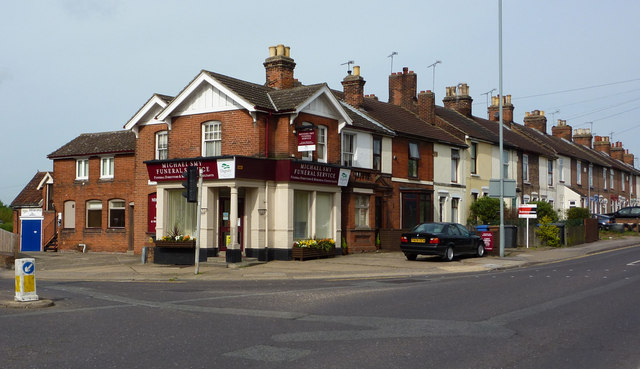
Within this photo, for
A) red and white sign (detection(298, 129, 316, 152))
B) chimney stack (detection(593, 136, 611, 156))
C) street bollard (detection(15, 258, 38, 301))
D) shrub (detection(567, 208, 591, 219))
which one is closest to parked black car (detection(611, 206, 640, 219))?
shrub (detection(567, 208, 591, 219))

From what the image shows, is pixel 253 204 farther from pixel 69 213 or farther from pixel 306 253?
pixel 69 213

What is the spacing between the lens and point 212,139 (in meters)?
25.2

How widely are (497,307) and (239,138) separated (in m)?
14.7

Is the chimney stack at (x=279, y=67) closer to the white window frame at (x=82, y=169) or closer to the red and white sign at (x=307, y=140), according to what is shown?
the red and white sign at (x=307, y=140)

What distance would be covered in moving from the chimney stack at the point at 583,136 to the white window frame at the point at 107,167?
153 feet

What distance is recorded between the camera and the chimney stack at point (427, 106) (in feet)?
118

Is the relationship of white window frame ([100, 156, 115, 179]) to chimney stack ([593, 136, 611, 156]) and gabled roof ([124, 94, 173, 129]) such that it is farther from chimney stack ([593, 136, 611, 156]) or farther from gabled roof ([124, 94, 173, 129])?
chimney stack ([593, 136, 611, 156])

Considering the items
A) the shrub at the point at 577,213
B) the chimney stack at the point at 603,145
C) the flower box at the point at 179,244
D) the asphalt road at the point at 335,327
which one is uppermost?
the chimney stack at the point at 603,145

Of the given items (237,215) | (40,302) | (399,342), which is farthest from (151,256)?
(399,342)

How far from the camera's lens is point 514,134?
4538 cm

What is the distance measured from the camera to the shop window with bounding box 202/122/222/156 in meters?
25.0

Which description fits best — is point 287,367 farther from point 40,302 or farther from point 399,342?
point 40,302

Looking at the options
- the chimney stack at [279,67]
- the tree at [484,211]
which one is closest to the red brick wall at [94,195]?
the chimney stack at [279,67]

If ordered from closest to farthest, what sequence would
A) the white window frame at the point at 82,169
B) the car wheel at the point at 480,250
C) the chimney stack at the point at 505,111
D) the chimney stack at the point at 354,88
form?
the car wheel at the point at 480,250, the chimney stack at the point at 354,88, the white window frame at the point at 82,169, the chimney stack at the point at 505,111
